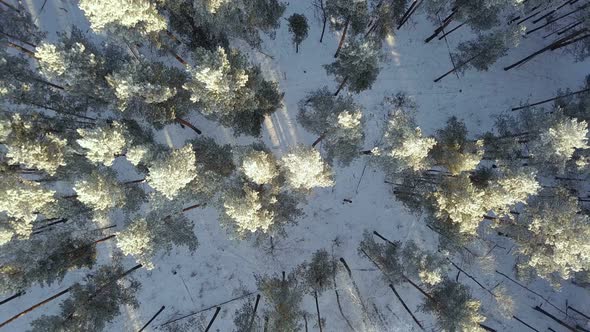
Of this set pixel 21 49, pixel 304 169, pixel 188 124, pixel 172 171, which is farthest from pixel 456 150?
pixel 21 49

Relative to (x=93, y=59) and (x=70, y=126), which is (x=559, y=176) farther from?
(x=70, y=126)

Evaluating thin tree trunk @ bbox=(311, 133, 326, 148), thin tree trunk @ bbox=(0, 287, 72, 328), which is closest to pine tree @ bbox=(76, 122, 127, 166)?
thin tree trunk @ bbox=(0, 287, 72, 328)

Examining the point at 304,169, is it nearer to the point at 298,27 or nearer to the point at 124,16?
the point at 298,27

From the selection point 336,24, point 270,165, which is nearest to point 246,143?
point 270,165

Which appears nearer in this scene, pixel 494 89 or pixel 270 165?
pixel 270 165

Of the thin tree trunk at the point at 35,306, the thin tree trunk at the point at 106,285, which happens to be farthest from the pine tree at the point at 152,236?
the thin tree trunk at the point at 35,306

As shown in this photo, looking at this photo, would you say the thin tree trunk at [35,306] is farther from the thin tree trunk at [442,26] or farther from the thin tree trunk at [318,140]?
the thin tree trunk at [442,26]

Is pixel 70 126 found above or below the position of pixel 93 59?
below
